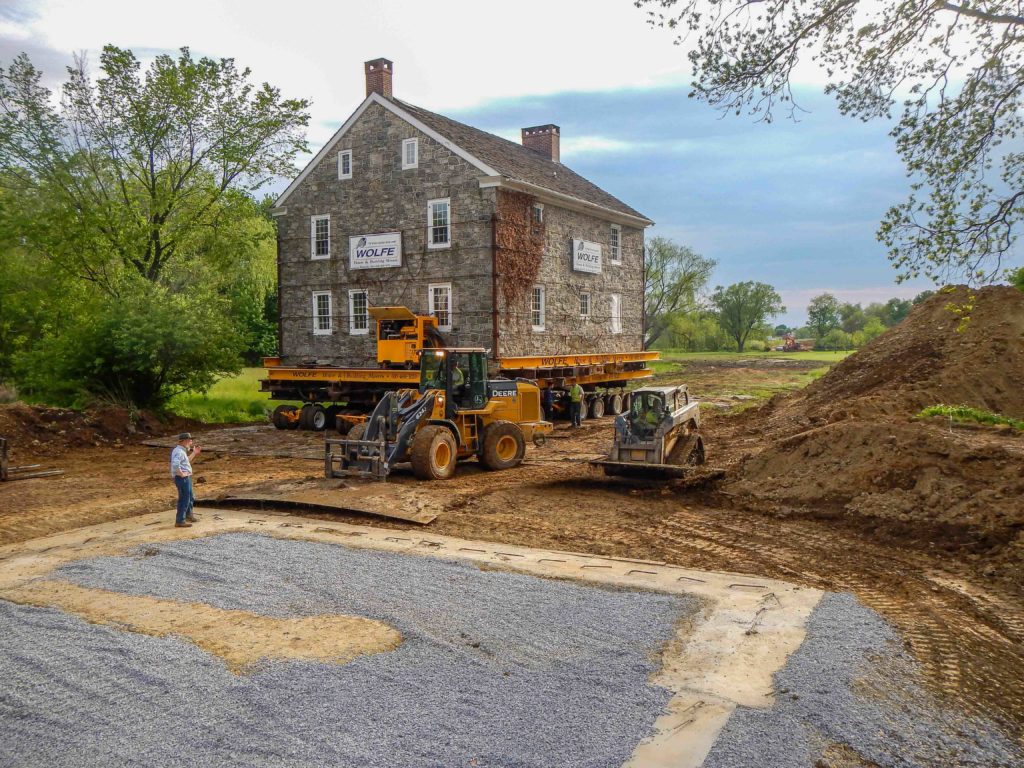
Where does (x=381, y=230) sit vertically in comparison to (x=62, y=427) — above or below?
above

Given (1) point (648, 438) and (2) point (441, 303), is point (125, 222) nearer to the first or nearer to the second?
(2) point (441, 303)

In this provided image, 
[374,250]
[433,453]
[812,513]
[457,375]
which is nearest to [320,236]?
[374,250]

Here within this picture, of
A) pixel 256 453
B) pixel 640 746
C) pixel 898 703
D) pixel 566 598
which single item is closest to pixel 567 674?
pixel 640 746

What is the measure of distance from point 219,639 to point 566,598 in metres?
3.35

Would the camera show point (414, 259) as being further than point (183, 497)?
Yes

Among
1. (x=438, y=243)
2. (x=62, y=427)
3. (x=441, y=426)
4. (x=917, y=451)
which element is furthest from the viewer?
(x=438, y=243)

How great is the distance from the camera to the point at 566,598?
8.16 metres

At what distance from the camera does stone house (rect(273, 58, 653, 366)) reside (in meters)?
25.6

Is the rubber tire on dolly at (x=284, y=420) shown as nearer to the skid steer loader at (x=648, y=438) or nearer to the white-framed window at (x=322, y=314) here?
the white-framed window at (x=322, y=314)

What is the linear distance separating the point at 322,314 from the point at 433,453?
15.8m

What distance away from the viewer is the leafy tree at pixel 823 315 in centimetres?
10963

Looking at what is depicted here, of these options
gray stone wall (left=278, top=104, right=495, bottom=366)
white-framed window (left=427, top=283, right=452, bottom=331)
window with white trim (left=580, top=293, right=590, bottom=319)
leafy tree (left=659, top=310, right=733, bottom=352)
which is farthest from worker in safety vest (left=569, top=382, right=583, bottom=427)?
leafy tree (left=659, top=310, right=733, bottom=352)

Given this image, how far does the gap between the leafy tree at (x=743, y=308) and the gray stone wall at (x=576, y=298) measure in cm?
5832

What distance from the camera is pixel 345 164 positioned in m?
28.4
